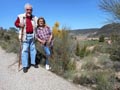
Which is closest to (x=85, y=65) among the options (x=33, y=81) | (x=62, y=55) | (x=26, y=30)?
(x=62, y=55)

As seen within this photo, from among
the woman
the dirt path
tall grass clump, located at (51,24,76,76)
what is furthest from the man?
tall grass clump, located at (51,24,76,76)

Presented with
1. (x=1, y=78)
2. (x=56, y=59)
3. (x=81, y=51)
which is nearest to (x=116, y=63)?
(x=81, y=51)

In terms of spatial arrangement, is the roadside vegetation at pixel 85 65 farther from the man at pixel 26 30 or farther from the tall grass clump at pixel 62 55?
the man at pixel 26 30

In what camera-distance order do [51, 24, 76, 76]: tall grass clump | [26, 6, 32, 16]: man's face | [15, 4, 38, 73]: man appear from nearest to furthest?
[26, 6, 32, 16]: man's face → [15, 4, 38, 73]: man → [51, 24, 76, 76]: tall grass clump

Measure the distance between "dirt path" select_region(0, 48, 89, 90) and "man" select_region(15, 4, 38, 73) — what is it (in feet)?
1.59

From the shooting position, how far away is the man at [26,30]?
11.7 metres

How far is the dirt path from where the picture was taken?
976 centimetres

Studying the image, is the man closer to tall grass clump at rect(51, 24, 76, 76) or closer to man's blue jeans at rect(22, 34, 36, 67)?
man's blue jeans at rect(22, 34, 36, 67)

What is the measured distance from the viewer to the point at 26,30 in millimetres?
11898

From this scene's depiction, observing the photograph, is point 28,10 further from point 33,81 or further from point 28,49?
point 33,81

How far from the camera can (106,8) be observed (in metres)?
12.6

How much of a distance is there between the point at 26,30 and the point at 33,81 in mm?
2246

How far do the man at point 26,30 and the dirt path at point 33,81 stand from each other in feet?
1.59

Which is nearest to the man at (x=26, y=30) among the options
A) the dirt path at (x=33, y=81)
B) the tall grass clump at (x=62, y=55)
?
the dirt path at (x=33, y=81)
